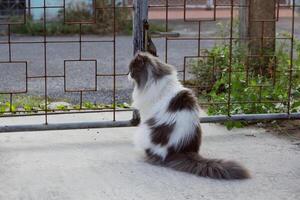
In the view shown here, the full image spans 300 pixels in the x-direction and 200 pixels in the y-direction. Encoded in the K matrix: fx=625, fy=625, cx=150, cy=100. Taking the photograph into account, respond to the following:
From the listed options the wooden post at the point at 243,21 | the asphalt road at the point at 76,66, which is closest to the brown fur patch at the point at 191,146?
the asphalt road at the point at 76,66

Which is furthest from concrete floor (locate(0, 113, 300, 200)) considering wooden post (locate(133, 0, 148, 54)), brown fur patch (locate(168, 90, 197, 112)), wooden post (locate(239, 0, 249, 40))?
wooden post (locate(239, 0, 249, 40))

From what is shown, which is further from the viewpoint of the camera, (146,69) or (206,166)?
(146,69)

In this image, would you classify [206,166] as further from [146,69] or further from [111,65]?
[111,65]

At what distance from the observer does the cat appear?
4.64 meters

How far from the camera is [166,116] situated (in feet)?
15.4

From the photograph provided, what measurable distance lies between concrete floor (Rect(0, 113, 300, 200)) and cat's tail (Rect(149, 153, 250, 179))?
6 cm

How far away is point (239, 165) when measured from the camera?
4508 millimetres

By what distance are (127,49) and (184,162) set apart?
7.06 meters

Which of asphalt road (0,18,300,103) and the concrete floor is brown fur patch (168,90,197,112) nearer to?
the concrete floor

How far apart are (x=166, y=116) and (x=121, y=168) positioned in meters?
0.51

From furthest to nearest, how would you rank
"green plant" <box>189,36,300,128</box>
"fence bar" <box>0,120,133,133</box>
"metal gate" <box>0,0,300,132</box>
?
"green plant" <box>189,36,300,128</box>
"metal gate" <box>0,0,300,132</box>
"fence bar" <box>0,120,133,133</box>

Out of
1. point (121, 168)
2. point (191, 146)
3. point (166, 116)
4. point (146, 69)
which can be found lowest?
point (121, 168)

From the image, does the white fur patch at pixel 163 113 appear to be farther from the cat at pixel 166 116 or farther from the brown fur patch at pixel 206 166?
the brown fur patch at pixel 206 166

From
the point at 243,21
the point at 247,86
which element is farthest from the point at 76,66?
the point at 247,86
